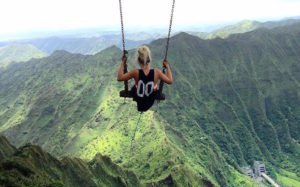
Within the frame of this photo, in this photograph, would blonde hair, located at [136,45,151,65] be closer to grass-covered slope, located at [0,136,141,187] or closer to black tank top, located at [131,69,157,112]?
black tank top, located at [131,69,157,112]

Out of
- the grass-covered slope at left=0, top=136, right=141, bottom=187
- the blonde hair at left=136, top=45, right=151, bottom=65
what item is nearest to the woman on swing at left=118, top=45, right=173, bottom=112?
the blonde hair at left=136, top=45, right=151, bottom=65

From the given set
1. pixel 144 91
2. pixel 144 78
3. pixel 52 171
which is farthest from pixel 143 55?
pixel 52 171

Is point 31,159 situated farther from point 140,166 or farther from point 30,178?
point 140,166

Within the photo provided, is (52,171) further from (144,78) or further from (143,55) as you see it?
(143,55)

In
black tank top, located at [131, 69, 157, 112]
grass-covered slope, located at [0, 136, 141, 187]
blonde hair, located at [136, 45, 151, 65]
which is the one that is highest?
blonde hair, located at [136, 45, 151, 65]

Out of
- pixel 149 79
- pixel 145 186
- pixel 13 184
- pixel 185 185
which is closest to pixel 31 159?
pixel 13 184

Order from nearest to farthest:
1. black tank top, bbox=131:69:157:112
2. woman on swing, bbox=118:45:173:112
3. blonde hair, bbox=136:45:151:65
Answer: blonde hair, bbox=136:45:151:65
woman on swing, bbox=118:45:173:112
black tank top, bbox=131:69:157:112

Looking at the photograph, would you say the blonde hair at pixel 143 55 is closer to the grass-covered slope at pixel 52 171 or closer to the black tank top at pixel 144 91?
the black tank top at pixel 144 91

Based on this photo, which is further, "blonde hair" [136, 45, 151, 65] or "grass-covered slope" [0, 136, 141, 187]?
"grass-covered slope" [0, 136, 141, 187]

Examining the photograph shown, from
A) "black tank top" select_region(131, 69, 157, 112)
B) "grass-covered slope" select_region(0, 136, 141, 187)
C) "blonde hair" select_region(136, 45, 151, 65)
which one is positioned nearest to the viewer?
"blonde hair" select_region(136, 45, 151, 65)
